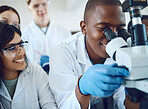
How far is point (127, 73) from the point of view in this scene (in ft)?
1.78

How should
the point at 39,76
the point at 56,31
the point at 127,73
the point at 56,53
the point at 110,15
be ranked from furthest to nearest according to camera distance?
the point at 56,31 < the point at 39,76 < the point at 56,53 < the point at 110,15 < the point at 127,73

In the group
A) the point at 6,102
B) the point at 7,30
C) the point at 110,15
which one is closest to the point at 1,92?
the point at 6,102

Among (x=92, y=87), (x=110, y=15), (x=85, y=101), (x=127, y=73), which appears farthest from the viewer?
(x=110, y=15)

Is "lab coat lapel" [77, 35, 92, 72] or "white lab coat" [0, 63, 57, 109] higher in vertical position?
"lab coat lapel" [77, 35, 92, 72]

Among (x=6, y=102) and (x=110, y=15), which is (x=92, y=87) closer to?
(x=110, y=15)

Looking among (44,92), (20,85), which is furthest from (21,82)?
(44,92)

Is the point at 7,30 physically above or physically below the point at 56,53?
above

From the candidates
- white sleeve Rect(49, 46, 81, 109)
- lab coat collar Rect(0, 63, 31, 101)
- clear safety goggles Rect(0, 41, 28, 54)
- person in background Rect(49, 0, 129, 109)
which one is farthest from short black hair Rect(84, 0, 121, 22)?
lab coat collar Rect(0, 63, 31, 101)

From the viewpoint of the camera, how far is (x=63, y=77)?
111cm

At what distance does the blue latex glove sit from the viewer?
61 centimetres

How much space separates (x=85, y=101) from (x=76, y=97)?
60mm

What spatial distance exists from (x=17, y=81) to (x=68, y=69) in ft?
1.78

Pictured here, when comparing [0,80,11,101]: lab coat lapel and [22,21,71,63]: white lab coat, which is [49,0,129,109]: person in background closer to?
[0,80,11,101]: lab coat lapel

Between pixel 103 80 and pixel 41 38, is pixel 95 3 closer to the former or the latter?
pixel 103 80
